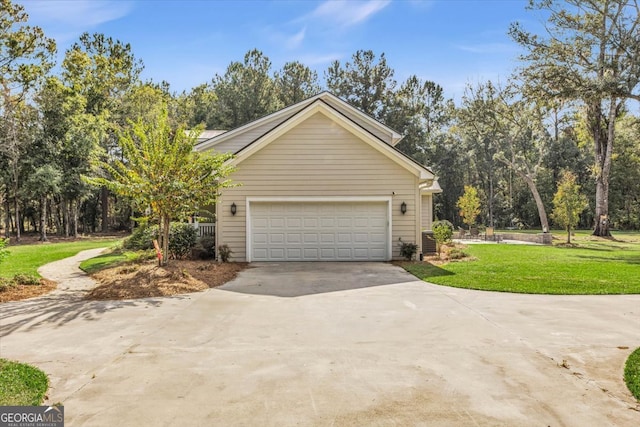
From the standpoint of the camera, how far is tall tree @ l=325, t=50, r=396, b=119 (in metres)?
42.7

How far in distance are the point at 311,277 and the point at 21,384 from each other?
25.7ft

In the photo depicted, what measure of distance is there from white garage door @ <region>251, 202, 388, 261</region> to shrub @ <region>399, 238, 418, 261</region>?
2.02 ft

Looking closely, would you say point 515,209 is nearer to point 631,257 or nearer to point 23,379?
point 631,257

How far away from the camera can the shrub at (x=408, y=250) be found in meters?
14.8

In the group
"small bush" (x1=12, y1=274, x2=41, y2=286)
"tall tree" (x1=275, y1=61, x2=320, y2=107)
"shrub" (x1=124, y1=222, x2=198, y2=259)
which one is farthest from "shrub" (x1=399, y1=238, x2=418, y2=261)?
"tall tree" (x1=275, y1=61, x2=320, y2=107)

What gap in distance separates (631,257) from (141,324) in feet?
58.3

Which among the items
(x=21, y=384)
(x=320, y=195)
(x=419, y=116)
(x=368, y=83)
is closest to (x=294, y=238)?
(x=320, y=195)

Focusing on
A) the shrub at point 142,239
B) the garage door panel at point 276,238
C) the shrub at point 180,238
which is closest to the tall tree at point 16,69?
the shrub at point 142,239

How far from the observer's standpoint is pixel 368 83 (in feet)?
140

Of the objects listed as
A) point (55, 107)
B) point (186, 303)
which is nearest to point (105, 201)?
point (55, 107)

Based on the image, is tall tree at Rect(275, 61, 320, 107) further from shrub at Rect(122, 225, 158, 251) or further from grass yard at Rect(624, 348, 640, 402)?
grass yard at Rect(624, 348, 640, 402)

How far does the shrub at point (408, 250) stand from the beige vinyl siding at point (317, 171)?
47.4 inches

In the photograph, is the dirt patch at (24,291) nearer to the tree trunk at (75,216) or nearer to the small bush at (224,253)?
the small bush at (224,253)

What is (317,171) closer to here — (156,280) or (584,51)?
(156,280)
